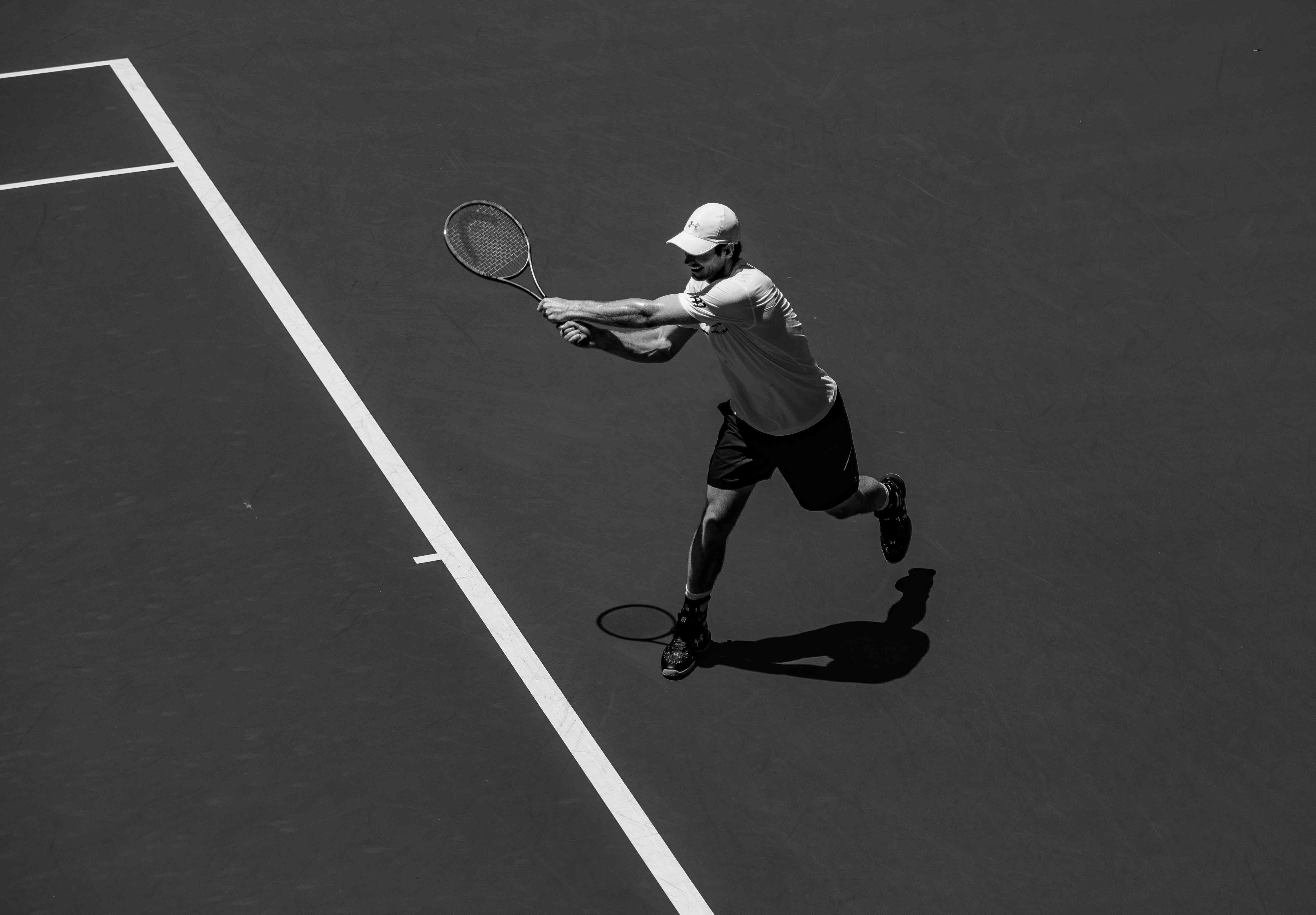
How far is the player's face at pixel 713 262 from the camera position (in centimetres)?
724

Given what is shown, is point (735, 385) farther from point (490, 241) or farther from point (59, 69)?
point (59, 69)

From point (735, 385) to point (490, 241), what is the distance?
1727 millimetres

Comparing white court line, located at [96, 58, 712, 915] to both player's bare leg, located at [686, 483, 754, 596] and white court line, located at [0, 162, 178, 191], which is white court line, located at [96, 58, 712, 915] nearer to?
white court line, located at [0, 162, 178, 191]

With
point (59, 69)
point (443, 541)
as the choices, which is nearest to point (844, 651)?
point (443, 541)

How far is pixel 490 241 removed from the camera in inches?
333

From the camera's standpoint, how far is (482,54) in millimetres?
12453

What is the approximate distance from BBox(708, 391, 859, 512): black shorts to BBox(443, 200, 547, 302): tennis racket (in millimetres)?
1447

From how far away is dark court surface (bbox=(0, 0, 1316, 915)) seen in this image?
23.1ft

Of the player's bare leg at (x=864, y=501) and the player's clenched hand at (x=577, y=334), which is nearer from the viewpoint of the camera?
the player's clenched hand at (x=577, y=334)

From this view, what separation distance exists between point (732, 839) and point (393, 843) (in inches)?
58.2

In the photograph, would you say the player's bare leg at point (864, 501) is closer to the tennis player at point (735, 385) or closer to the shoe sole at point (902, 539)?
the tennis player at point (735, 385)

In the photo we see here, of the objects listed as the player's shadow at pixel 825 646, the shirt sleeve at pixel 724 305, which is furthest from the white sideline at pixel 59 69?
the shirt sleeve at pixel 724 305

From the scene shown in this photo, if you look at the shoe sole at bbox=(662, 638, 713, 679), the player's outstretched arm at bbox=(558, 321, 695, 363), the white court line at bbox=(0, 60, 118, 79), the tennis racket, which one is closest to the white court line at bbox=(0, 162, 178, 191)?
the white court line at bbox=(0, 60, 118, 79)

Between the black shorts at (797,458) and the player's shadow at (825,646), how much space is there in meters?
0.71
